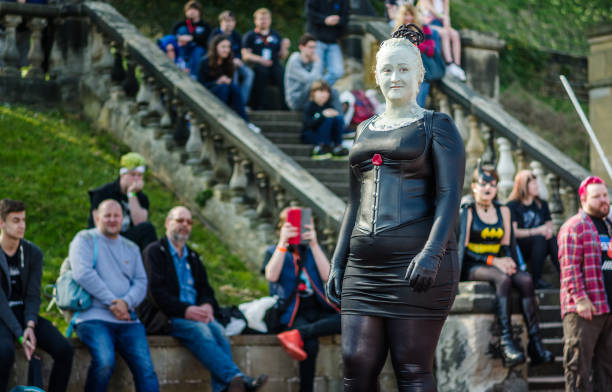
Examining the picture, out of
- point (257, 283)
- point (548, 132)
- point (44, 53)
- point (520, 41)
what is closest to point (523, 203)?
point (257, 283)

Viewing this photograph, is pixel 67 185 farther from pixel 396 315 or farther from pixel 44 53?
pixel 396 315

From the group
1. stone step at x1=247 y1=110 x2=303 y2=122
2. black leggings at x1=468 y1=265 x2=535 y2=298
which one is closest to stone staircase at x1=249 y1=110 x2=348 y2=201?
stone step at x1=247 y1=110 x2=303 y2=122

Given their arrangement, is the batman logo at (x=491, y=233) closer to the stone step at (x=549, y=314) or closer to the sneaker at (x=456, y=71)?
the stone step at (x=549, y=314)

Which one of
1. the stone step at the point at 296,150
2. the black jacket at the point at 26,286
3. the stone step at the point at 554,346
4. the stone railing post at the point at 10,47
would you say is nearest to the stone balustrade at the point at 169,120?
the stone railing post at the point at 10,47

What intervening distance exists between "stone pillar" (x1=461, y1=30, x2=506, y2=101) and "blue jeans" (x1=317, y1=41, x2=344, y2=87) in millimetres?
1743

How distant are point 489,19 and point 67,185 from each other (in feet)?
56.4

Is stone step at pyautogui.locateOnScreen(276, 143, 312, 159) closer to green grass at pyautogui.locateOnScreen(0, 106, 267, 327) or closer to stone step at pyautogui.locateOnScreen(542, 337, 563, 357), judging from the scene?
green grass at pyautogui.locateOnScreen(0, 106, 267, 327)

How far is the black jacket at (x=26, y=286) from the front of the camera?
7051 millimetres

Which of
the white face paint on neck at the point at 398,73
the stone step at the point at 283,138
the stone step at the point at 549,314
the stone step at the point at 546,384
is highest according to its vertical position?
the white face paint on neck at the point at 398,73

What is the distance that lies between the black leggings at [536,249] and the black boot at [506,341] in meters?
2.13

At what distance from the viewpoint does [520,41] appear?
2553 cm

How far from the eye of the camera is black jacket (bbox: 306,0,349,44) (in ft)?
47.9

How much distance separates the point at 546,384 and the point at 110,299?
3.73 meters

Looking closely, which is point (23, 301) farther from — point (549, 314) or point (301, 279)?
point (549, 314)
